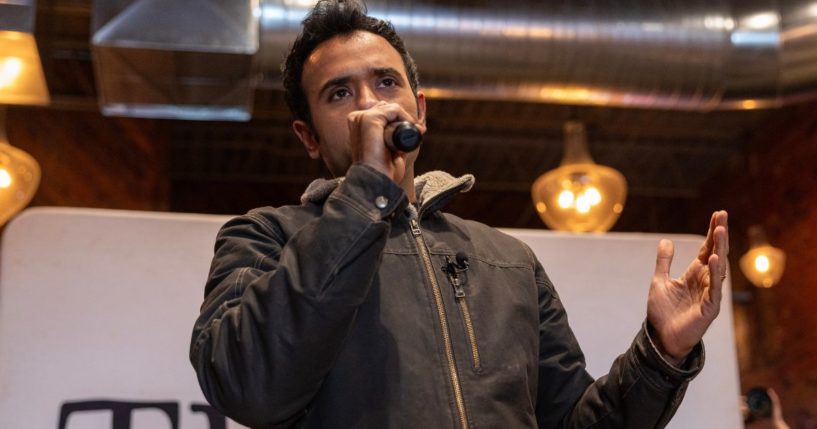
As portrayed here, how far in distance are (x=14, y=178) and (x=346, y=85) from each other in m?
3.07

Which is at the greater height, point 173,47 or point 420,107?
point 173,47

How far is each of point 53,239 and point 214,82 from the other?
1841 mm

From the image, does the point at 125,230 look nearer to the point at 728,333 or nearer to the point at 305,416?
the point at 305,416

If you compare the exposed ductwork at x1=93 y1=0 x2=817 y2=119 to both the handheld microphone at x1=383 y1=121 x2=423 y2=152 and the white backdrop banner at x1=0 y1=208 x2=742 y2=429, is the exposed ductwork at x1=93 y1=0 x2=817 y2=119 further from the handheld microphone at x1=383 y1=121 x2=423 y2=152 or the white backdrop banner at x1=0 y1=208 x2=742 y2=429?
the handheld microphone at x1=383 y1=121 x2=423 y2=152

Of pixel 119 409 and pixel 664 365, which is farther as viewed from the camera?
pixel 119 409

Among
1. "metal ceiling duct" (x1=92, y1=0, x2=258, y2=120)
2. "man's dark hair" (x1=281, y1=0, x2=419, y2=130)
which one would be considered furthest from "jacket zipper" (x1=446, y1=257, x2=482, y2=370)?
"metal ceiling duct" (x1=92, y1=0, x2=258, y2=120)

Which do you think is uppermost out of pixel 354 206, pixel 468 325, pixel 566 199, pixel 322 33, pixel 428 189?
pixel 566 199

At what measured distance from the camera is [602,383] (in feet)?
4.19

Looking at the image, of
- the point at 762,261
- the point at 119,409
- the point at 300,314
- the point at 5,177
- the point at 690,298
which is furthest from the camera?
the point at 762,261

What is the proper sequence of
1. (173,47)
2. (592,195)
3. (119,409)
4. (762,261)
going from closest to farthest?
1. (119,409)
2. (173,47)
3. (592,195)
4. (762,261)

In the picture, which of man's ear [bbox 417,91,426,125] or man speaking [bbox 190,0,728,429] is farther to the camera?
man's ear [bbox 417,91,426,125]

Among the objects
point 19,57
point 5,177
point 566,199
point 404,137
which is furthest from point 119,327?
point 566,199

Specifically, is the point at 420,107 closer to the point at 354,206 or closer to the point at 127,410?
the point at 354,206

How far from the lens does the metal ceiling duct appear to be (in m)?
3.14
